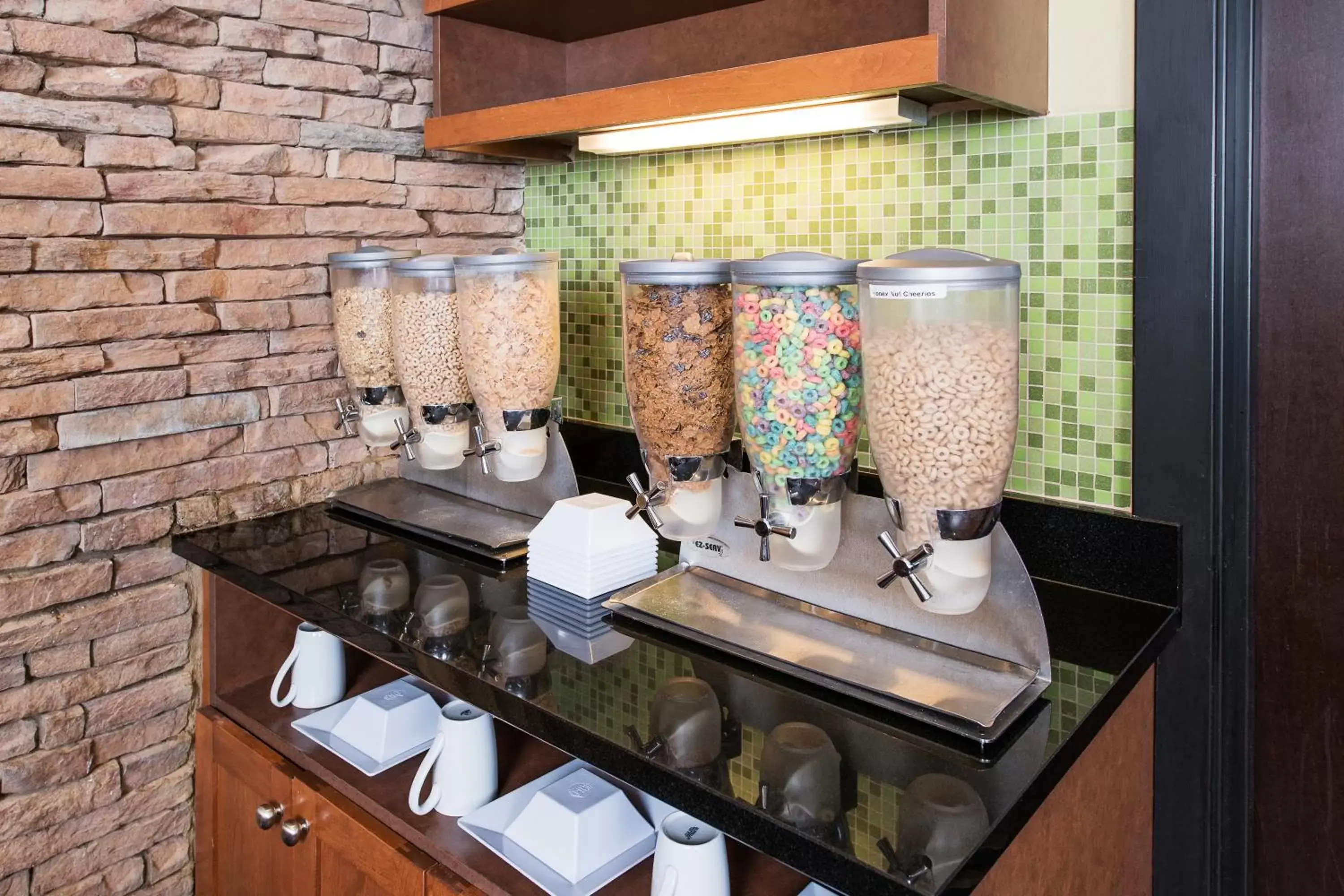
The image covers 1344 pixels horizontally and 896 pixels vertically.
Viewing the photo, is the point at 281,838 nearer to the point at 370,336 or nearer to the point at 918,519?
the point at 370,336

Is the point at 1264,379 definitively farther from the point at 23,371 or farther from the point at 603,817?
the point at 23,371

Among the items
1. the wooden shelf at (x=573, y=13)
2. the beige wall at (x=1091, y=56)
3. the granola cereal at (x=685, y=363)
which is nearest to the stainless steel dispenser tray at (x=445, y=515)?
the granola cereal at (x=685, y=363)

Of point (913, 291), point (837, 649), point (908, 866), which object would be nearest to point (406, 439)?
point (837, 649)

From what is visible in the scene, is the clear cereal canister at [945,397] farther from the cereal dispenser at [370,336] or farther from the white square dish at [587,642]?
the cereal dispenser at [370,336]

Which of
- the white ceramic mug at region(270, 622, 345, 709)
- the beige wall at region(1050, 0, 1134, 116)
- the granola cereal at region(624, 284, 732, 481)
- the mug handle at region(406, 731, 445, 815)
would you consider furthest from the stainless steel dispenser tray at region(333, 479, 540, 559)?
the beige wall at region(1050, 0, 1134, 116)

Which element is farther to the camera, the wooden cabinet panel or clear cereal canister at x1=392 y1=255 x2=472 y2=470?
clear cereal canister at x1=392 y1=255 x2=472 y2=470

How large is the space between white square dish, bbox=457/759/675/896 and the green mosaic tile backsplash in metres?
0.66

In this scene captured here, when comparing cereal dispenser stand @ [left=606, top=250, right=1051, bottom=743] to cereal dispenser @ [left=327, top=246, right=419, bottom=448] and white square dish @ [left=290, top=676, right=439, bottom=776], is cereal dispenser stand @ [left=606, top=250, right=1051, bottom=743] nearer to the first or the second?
white square dish @ [left=290, top=676, right=439, bottom=776]

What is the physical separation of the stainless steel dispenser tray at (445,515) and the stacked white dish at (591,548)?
0.16 meters

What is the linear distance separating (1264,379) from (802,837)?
0.81 meters

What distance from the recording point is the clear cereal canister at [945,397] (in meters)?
0.94

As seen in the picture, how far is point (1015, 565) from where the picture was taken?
1016mm

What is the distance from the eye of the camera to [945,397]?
0.95 metres

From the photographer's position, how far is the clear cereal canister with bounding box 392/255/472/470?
148 centimetres
